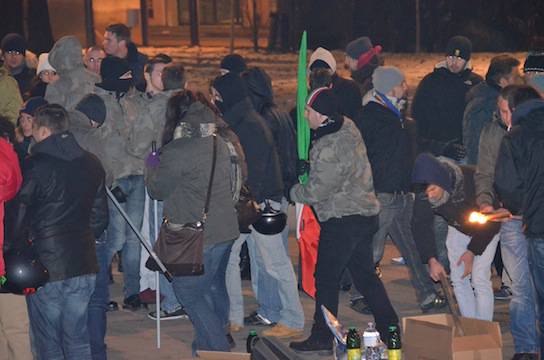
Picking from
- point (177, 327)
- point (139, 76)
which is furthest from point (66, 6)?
point (177, 327)

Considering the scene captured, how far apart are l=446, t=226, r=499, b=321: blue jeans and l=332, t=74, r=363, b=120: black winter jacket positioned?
2.25 metres

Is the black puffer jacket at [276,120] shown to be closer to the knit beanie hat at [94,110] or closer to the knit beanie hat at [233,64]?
the knit beanie hat at [233,64]

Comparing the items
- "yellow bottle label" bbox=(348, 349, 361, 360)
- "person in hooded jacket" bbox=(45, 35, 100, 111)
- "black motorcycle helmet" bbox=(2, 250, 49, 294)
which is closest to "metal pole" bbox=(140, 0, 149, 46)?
"person in hooded jacket" bbox=(45, 35, 100, 111)

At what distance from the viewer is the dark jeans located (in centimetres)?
904

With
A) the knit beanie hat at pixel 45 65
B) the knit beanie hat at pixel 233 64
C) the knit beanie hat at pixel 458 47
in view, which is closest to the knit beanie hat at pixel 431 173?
the knit beanie hat at pixel 233 64

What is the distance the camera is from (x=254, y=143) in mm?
9727

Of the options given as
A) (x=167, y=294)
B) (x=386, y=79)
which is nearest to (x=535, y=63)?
(x=386, y=79)

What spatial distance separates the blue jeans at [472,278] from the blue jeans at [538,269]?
Answer: 2.49ft

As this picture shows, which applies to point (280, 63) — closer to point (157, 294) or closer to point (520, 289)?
point (157, 294)

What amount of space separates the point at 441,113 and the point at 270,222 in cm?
285

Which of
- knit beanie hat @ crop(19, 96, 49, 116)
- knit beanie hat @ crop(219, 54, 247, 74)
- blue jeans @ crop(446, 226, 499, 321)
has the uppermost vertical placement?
knit beanie hat @ crop(219, 54, 247, 74)

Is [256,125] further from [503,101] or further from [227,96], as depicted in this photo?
[503,101]

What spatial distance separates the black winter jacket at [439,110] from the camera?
11953 millimetres

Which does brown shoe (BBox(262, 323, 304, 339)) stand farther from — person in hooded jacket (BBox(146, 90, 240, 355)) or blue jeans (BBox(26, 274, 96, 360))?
blue jeans (BBox(26, 274, 96, 360))
